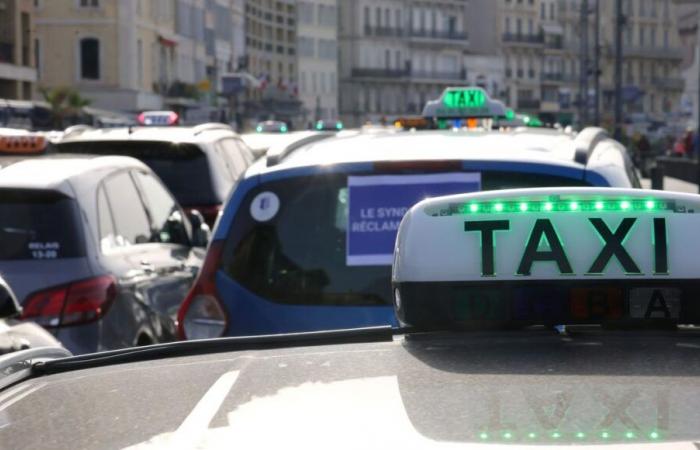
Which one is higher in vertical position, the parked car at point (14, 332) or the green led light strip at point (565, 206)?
the green led light strip at point (565, 206)

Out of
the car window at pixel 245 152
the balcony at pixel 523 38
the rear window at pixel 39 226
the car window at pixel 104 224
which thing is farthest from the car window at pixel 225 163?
the balcony at pixel 523 38

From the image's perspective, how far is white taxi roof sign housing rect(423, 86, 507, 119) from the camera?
14641 millimetres

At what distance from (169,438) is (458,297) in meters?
0.74

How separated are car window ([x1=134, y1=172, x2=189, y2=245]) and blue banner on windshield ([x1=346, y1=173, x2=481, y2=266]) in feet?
13.2

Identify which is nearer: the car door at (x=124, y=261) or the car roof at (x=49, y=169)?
the car roof at (x=49, y=169)

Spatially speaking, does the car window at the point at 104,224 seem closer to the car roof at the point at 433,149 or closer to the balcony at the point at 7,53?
the car roof at the point at 433,149

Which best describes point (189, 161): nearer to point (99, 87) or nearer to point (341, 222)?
point (341, 222)

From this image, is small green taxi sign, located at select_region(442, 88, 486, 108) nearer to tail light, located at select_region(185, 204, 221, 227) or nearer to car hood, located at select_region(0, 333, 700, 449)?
tail light, located at select_region(185, 204, 221, 227)

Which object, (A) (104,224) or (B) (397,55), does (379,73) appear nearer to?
(B) (397,55)

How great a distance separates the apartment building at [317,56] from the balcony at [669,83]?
3824 cm

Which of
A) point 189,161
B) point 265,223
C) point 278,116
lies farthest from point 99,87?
point 265,223

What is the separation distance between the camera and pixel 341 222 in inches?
235

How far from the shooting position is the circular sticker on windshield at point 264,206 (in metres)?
6.00

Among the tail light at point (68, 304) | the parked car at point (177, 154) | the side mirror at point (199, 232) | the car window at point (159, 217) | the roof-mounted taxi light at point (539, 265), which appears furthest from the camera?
the parked car at point (177, 154)
